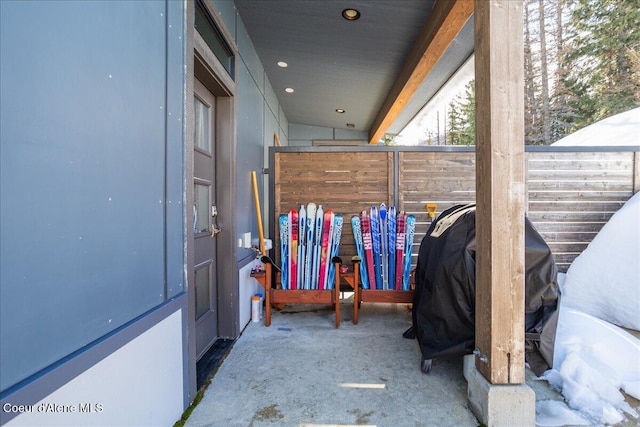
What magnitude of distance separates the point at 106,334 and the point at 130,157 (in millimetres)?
702

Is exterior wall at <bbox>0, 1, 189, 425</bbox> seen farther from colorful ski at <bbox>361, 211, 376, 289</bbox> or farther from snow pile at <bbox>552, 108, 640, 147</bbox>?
snow pile at <bbox>552, 108, 640, 147</bbox>

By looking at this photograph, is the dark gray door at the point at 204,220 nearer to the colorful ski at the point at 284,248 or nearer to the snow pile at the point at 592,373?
the colorful ski at the point at 284,248

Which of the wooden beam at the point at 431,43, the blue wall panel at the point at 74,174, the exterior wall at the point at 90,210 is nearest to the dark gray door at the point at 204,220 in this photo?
the exterior wall at the point at 90,210

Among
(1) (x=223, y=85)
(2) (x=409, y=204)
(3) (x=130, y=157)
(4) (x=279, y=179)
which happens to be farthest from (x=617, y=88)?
(3) (x=130, y=157)

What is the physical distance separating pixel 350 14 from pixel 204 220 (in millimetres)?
2331

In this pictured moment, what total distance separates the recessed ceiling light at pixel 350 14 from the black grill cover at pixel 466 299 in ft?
6.93

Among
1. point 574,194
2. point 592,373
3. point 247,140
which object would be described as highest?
point 247,140

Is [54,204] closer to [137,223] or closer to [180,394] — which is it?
[137,223]

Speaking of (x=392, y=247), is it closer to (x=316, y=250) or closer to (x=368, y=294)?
(x=368, y=294)

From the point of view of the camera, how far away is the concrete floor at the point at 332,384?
1728mm

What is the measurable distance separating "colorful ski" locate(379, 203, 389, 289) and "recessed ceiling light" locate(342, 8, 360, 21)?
1930 mm

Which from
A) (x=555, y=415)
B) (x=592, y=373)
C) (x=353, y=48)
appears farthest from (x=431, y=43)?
(x=555, y=415)

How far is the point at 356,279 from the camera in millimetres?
3047

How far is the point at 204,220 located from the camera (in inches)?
95.9
